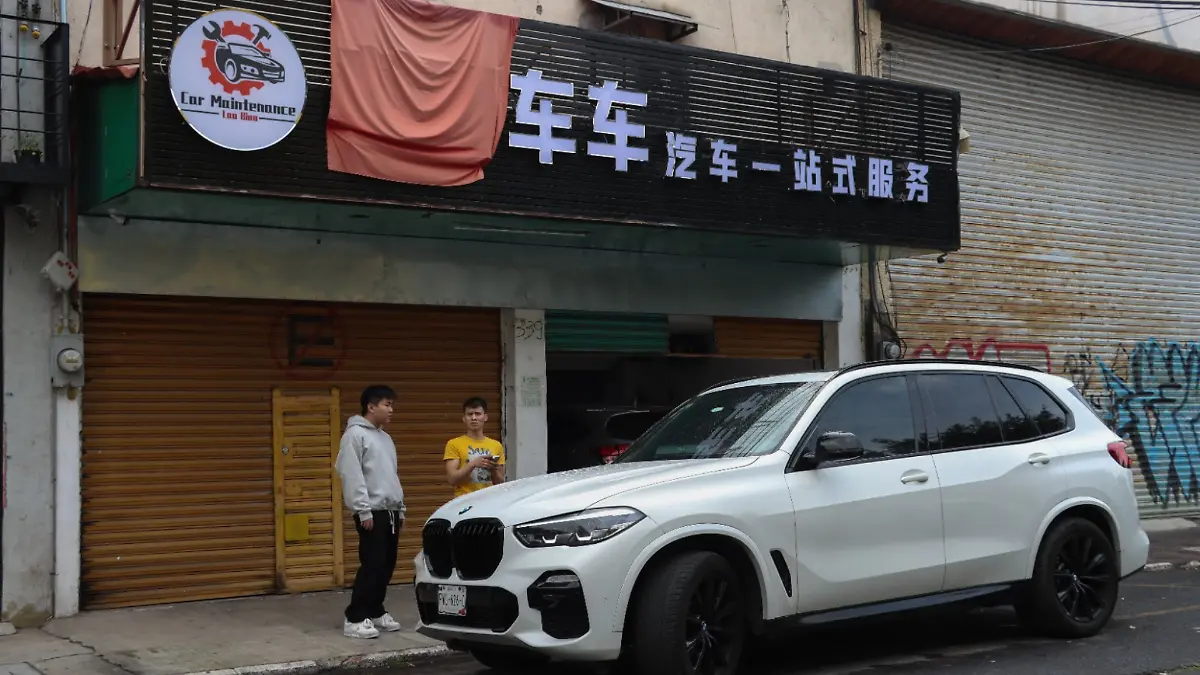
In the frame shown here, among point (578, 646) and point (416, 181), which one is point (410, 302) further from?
point (578, 646)

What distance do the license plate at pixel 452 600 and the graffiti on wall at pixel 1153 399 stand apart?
1168 cm

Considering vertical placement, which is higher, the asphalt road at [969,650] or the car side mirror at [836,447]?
the car side mirror at [836,447]

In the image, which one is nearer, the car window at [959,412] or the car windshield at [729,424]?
the car windshield at [729,424]

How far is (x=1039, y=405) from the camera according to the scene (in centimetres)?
847

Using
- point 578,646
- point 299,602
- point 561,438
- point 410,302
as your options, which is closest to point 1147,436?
point 561,438

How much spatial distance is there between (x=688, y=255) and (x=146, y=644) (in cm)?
689

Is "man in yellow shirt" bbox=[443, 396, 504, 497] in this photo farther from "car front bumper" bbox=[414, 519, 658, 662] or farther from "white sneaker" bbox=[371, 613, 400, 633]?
"car front bumper" bbox=[414, 519, 658, 662]

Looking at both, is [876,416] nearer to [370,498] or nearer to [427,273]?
[370,498]

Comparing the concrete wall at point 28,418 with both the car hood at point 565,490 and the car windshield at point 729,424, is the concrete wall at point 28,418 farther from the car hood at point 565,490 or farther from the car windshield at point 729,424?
the car windshield at point 729,424

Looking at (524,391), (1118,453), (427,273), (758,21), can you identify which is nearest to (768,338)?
(524,391)

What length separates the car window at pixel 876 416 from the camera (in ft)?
24.4

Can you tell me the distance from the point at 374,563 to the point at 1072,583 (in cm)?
469

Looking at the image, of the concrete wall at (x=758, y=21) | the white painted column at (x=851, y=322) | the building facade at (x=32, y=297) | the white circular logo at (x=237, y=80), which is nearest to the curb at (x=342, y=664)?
the building facade at (x=32, y=297)

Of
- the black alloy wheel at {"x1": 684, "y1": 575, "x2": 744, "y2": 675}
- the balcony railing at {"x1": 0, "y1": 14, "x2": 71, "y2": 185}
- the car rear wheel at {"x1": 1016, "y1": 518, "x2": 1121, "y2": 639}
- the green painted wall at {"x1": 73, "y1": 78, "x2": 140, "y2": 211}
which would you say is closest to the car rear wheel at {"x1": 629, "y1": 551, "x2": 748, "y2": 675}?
the black alloy wheel at {"x1": 684, "y1": 575, "x2": 744, "y2": 675}
